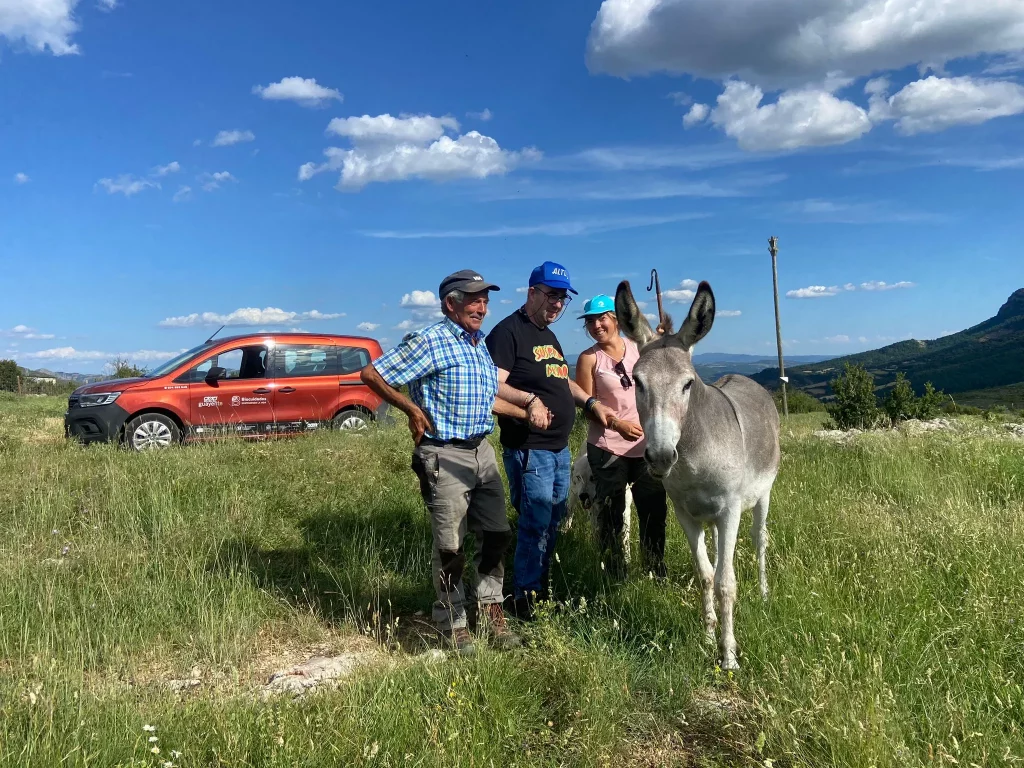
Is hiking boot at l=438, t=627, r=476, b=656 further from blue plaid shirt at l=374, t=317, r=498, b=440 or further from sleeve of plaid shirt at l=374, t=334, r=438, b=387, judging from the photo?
sleeve of plaid shirt at l=374, t=334, r=438, b=387

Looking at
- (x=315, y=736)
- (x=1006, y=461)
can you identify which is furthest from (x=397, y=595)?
(x=1006, y=461)

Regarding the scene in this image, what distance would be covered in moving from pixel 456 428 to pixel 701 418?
150 cm

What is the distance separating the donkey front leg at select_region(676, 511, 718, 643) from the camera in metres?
3.96

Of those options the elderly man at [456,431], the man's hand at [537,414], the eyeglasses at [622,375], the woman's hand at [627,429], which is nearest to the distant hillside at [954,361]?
the eyeglasses at [622,375]

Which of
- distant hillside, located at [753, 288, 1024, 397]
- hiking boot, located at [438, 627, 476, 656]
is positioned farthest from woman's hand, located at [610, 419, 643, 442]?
distant hillside, located at [753, 288, 1024, 397]

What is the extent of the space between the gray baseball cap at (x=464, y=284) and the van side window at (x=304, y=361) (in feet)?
27.8

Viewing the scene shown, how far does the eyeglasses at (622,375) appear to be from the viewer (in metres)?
4.82

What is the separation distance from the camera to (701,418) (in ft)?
12.5

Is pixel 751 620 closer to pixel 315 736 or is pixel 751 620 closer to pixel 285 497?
pixel 315 736

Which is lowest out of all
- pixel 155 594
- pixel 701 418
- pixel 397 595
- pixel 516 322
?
pixel 397 595

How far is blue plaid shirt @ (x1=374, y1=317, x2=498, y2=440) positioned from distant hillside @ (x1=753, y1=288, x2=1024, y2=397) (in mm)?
74224

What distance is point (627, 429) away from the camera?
441cm

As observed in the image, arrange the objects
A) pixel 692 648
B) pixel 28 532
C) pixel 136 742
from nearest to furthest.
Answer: pixel 136 742
pixel 692 648
pixel 28 532

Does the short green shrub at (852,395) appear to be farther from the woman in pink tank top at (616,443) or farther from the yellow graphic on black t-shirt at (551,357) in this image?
the yellow graphic on black t-shirt at (551,357)
